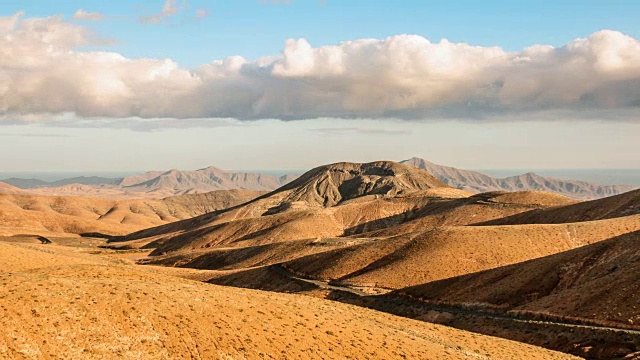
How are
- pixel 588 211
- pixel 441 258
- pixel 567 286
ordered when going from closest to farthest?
pixel 567 286 < pixel 441 258 < pixel 588 211

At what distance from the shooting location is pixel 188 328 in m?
36.3

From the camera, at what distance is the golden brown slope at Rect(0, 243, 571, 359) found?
1273 inches

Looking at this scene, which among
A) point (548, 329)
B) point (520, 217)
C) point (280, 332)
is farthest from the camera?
point (520, 217)

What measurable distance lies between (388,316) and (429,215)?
11732 centimetres

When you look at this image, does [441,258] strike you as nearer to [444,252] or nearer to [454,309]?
[444,252]

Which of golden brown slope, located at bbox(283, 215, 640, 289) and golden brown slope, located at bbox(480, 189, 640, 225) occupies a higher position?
golden brown slope, located at bbox(480, 189, 640, 225)

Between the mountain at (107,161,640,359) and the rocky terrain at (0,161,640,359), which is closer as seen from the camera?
the rocky terrain at (0,161,640,359)

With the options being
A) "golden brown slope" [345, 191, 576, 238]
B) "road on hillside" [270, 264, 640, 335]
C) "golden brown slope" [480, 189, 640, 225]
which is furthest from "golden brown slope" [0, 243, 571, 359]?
"golden brown slope" [345, 191, 576, 238]

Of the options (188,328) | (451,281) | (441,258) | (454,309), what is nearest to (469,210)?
(441,258)

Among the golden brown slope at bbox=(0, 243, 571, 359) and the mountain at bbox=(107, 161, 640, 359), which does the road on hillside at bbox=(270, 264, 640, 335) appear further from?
the golden brown slope at bbox=(0, 243, 571, 359)

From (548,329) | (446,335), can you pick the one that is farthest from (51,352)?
(548,329)

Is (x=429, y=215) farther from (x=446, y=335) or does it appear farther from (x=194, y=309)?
(x=194, y=309)

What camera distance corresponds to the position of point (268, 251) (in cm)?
12706

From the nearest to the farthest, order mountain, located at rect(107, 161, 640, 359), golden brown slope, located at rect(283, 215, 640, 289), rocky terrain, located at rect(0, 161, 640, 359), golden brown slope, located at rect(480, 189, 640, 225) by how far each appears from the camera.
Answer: rocky terrain, located at rect(0, 161, 640, 359) → mountain, located at rect(107, 161, 640, 359) → golden brown slope, located at rect(283, 215, 640, 289) → golden brown slope, located at rect(480, 189, 640, 225)
